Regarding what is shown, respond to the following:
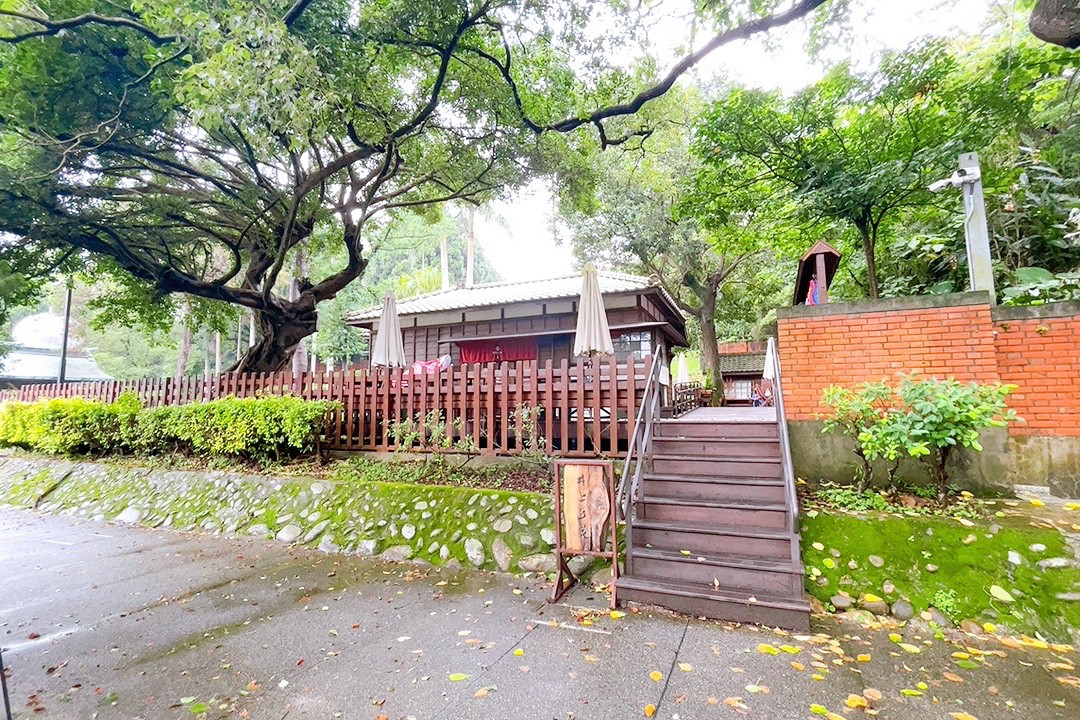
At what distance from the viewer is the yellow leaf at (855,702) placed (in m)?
2.52

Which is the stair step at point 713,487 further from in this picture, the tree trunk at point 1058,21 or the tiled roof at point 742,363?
the tiled roof at point 742,363

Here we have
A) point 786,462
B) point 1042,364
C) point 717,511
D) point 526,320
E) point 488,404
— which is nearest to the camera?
point 786,462

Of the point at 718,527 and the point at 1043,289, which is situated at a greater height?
the point at 1043,289

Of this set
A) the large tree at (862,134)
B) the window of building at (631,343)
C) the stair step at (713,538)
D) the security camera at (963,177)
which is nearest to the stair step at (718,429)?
the stair step at (713,538)

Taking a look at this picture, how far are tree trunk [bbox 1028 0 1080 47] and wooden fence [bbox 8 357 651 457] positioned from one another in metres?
4.72

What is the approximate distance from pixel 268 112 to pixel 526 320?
8.67 metres

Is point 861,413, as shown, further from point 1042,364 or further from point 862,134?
point 862,134

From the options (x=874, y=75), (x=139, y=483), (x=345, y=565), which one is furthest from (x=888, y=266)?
(x=139, y=483)

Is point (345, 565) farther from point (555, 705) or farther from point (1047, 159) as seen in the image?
point (1047, 159)

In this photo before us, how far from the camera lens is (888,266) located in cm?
895

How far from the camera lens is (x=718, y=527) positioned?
424 centimetres

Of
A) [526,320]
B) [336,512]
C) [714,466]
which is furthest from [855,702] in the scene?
[526,320]

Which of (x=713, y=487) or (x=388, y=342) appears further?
(x=388, y=342)

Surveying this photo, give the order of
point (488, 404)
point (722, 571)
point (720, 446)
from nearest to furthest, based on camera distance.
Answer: point (722, 571)
point (720, 446)
point (488, 404)
